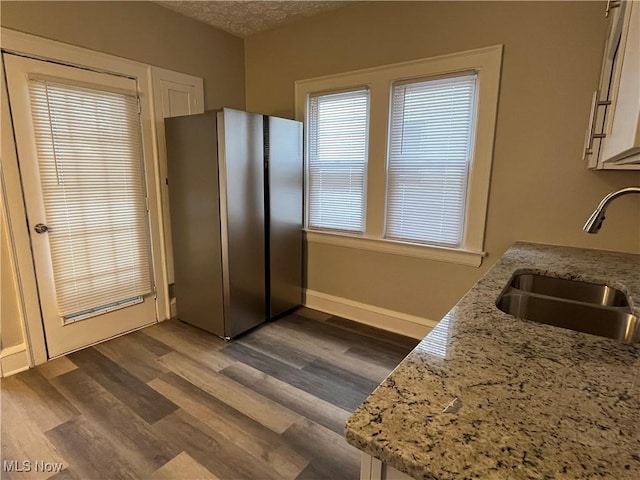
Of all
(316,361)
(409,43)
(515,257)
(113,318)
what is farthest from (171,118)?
(515,257)

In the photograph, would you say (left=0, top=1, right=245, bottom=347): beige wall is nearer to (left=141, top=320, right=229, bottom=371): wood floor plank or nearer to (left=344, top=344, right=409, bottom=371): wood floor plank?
(left=141, top=320, right=229, bottom=371): wood floor plank

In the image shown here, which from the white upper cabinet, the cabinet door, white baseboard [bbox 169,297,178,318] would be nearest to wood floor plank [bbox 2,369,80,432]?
white baseboard [bbox 169,297,178,318]

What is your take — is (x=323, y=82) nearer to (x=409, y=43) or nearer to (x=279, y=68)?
(x=279, y=68)

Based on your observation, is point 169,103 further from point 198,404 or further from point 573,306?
point 573,306

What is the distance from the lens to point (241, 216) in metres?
2.79

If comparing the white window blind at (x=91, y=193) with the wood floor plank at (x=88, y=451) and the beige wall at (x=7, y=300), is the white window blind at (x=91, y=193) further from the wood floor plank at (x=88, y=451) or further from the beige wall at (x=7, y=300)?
the wood floor plank at (x=88, y=451)

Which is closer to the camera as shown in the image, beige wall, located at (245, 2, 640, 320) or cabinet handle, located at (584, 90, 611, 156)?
cabinet handle, located at (584, 90, 611, 156)

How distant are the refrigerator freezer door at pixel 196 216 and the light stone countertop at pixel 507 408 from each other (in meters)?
2.17

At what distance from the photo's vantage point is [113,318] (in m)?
2.88

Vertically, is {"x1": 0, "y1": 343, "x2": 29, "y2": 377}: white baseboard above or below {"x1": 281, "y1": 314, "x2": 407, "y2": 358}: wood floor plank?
above

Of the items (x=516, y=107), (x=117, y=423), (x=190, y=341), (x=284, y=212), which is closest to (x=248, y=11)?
(x=284, y=212)

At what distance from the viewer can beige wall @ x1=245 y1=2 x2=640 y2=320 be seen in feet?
6.82

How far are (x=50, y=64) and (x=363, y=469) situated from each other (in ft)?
9.99

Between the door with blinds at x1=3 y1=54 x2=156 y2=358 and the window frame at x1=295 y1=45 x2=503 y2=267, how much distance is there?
1.62 meters
